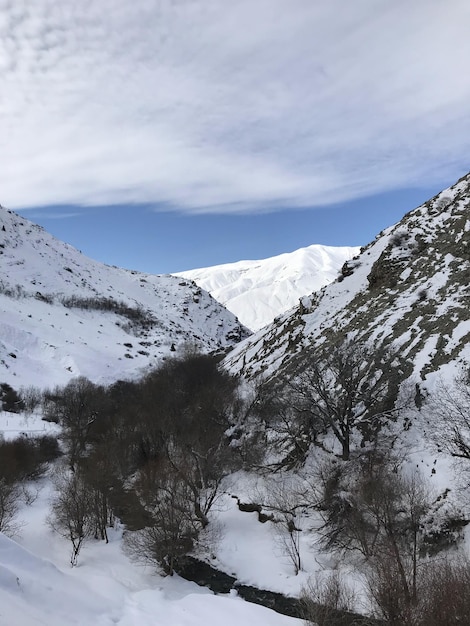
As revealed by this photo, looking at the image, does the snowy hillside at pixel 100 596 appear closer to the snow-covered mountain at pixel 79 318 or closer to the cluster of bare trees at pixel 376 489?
the cluster of bare trees at pixel 376 489

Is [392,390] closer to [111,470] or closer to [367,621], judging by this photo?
[367,621]

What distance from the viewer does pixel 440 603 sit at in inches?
628

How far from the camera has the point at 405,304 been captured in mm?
48469

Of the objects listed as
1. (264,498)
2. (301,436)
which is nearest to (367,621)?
(264,498)

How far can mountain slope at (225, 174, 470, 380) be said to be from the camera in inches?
1522

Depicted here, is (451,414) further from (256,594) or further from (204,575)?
(204,575)

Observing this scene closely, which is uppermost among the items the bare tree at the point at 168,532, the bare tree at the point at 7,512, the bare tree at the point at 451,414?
the bare tree at the point at 451,414

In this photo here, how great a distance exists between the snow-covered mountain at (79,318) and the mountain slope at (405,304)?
32.5 meters

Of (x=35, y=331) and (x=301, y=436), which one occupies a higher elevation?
(x=35, y=331)

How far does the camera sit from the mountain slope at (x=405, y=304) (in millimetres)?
38656

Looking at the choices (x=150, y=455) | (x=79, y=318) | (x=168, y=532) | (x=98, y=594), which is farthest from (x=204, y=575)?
(x=79, y=318)

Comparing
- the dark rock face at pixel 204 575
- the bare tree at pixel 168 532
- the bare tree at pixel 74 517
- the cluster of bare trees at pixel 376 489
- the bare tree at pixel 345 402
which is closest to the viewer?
the cluster of bare trees at pixel 376 489

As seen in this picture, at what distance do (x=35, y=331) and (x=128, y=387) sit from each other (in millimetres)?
32088

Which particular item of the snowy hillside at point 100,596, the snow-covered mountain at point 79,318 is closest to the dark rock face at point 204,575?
the snowy hillside at point 100,596
